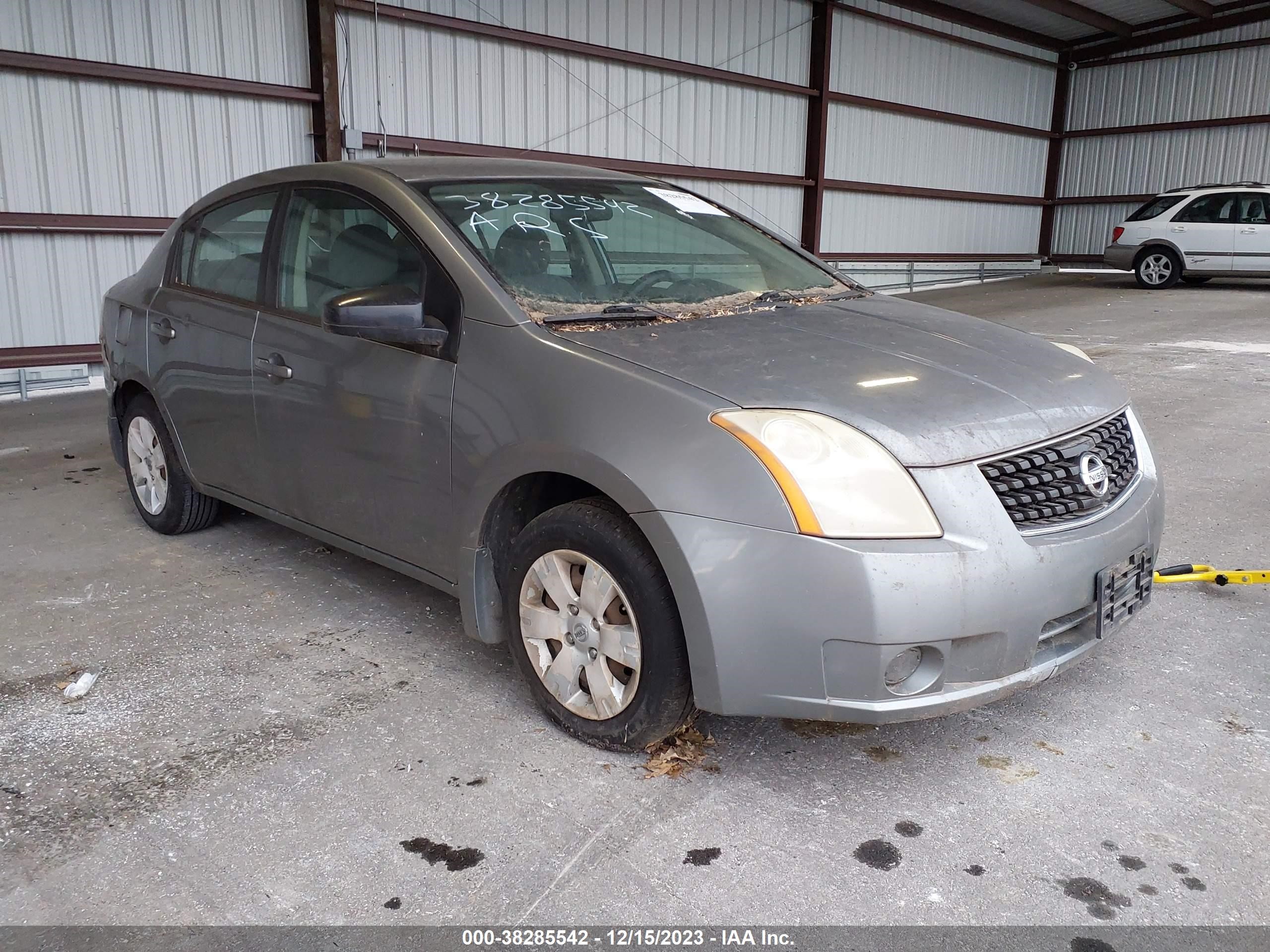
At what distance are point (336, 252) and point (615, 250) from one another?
0.88 metres

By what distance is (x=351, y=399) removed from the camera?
3.04 metres

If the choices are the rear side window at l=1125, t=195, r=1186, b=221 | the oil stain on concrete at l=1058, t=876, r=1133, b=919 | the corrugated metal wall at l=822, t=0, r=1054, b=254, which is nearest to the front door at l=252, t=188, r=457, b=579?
the oil stain on concrete at l=1058, t=876, r=1133, b=919

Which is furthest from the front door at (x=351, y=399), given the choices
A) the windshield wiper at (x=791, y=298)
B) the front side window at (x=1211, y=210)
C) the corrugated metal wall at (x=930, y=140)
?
the front side window at (x=1211, y=210)

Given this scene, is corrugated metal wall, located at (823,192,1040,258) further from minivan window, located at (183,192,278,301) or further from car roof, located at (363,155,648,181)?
minivan window, located at (183,192,278,301)

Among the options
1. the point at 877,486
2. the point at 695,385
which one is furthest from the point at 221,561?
the point at 877,486

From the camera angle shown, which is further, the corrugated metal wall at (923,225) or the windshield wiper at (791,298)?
the corrugated metal wall at (923,225)

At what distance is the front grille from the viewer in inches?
89.7

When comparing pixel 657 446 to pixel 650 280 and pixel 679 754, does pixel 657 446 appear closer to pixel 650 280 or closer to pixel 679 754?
pixel 679 754

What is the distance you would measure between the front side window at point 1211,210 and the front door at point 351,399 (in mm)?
14683

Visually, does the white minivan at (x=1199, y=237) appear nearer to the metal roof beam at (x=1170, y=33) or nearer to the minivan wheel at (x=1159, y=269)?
the minivan wheel at (x=1159, y=269)

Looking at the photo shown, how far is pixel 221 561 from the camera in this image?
13.3 ft

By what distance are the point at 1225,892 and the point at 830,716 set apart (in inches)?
32.1

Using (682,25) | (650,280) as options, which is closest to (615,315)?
(650,280)

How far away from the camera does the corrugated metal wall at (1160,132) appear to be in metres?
17.9
